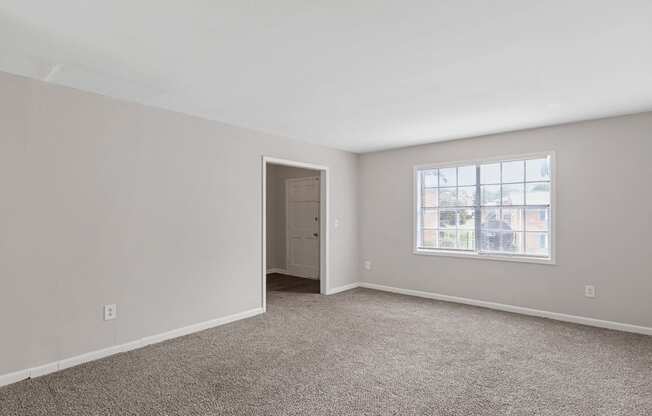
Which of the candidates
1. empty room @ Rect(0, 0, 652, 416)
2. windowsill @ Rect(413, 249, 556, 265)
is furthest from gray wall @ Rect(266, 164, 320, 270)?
windowsill @ Rect(413, 249, 556, 265)

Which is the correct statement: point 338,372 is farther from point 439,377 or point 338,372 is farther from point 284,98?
point 284,98

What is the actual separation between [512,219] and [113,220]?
181 inches

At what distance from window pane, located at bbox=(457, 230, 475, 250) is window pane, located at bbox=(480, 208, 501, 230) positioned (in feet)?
0.70

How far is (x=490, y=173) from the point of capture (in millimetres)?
5000

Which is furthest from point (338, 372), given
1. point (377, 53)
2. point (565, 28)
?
point (565, 28)

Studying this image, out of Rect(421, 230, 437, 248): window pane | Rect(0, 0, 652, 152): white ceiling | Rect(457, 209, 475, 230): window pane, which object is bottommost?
Rect(421, 230, 437, 248): window pane

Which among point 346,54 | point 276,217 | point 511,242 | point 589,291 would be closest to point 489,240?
point 511,242

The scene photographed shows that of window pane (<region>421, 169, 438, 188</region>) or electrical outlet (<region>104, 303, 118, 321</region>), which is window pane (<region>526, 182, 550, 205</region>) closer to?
window pane (<region>421, 169, 438, 188</region>)

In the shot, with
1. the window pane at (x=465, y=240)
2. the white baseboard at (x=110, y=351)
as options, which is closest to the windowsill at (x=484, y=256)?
the window pane at (x=465, y=240)

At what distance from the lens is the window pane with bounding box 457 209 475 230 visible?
518 cm

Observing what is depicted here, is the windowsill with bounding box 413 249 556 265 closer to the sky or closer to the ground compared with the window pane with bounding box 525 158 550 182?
closer to the ground

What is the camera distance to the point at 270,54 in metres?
2.47

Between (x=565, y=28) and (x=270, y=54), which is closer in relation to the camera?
(x=565, y=28)

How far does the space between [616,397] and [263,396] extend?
245cm
